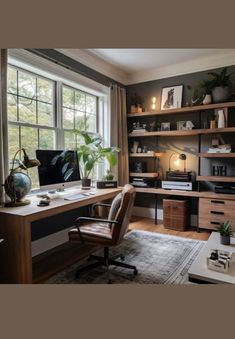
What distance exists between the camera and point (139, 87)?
14.1ft

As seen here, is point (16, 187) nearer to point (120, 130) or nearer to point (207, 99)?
point (120, 130)

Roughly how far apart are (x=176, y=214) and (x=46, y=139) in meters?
2.17

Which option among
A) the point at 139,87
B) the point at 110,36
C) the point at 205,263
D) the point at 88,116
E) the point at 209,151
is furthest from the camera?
the point at 139,87

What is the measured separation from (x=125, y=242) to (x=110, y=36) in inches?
91.9

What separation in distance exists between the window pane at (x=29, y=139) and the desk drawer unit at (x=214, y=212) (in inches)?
93.1

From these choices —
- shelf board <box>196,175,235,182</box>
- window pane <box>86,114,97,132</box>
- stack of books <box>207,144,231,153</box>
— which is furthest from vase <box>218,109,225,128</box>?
window pane <box>86,114,97,132</box>

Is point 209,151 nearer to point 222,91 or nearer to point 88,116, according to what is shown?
point 222,91

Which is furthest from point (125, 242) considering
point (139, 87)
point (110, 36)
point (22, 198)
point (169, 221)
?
point (139, 87)

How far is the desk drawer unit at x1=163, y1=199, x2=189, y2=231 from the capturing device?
3547 millimetres

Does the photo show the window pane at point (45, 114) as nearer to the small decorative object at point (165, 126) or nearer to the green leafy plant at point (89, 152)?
the green leafy plant at point (89, 152)

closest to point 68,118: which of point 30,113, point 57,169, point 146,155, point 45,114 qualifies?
point 45,114

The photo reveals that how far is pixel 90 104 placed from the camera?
3805mm

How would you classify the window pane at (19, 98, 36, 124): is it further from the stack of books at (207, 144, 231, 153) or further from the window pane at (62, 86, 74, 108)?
the stack of books at (207, 144, 231, 153)

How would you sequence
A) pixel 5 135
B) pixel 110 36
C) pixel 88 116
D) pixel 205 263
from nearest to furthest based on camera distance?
pixel 205 263 < pixel 110 36 < pixel 5 135 < pixel 88 116
